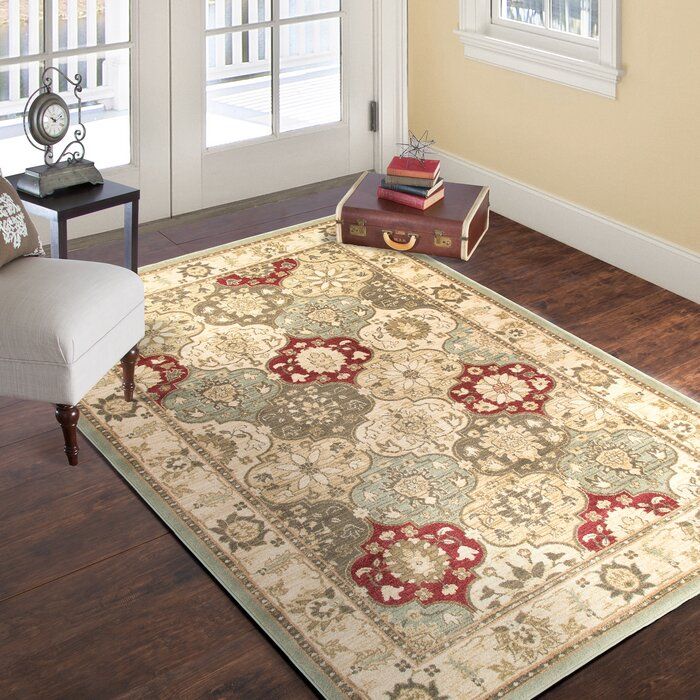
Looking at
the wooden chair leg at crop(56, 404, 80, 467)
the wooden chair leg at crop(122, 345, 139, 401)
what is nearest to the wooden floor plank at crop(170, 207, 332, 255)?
the wooden chair leg at crop(122, 345, 139, 401)

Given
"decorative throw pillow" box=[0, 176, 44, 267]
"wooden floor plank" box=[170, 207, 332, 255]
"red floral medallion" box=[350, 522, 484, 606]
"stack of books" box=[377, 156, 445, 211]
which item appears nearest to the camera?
"red floral medallion" box=[350, 522, 484, 606]

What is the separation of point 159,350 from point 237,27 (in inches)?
68.6

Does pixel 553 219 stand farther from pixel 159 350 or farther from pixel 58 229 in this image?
pixel 58 229

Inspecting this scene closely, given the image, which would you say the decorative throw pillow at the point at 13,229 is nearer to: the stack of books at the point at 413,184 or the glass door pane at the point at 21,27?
the glass door pane at the point at 21,27

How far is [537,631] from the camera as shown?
2451 millimetres

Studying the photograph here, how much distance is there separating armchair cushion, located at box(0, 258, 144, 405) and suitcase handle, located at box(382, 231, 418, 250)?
4.93 feet

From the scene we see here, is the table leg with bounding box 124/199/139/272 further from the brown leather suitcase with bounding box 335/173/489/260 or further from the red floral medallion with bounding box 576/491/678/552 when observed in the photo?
the red floral medallion with bounding box 576/491/678/552

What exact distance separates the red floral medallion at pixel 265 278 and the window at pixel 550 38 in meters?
1.31

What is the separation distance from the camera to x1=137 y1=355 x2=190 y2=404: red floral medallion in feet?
11.2

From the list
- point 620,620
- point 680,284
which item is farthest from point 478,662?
point 680,284

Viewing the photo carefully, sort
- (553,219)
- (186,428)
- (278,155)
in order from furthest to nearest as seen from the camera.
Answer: (278,155) → (553,219) → (186,428)

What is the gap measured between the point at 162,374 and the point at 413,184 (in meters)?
1.39

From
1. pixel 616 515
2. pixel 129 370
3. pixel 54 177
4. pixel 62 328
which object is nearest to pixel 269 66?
pixel 54 177

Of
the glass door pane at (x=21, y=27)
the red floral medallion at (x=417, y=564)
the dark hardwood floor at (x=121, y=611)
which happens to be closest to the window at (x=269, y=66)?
the glass door pane at (x=21, y=27)
